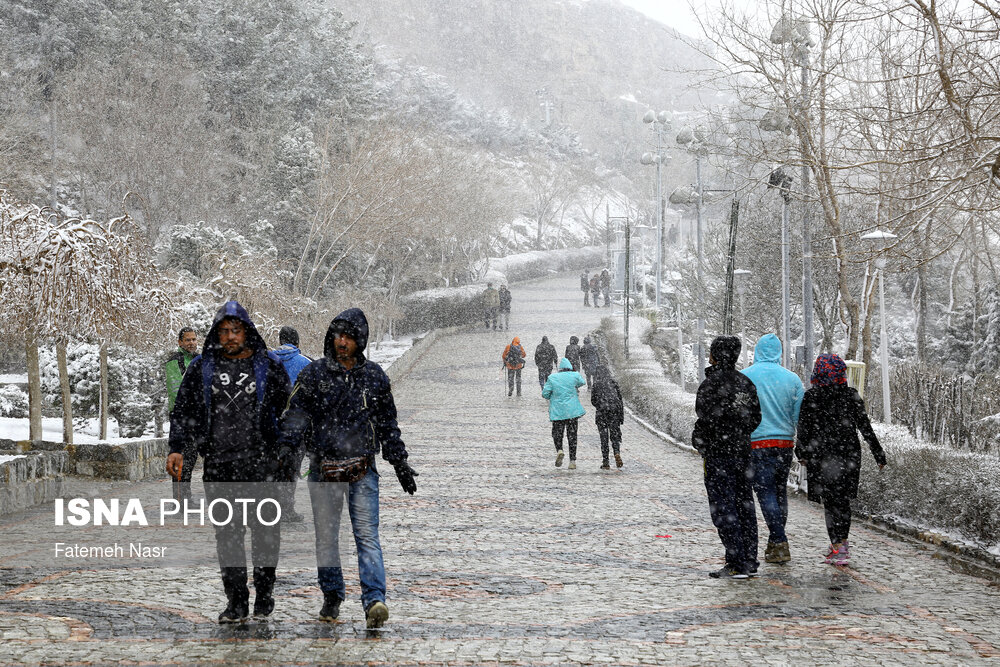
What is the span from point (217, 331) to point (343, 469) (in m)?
0.96

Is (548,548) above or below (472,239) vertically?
below

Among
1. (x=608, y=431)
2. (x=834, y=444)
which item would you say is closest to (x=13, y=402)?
(x=608, y=431)

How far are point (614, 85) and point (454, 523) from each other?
157350mm

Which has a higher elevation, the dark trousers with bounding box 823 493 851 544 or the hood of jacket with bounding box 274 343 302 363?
the hood of jacket with bounding box 274 343 302 363

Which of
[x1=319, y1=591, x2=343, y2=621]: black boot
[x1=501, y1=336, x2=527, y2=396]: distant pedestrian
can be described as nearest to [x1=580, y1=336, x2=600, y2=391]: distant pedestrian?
[x1=501, y1=336, x2=527, y2=396]: distant pedestrian

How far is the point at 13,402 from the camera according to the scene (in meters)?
23.2

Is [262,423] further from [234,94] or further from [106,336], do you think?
[234,94]

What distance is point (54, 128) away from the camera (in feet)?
117

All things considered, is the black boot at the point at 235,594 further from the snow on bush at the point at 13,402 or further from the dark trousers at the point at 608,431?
the snow on bush at the point at 13,402

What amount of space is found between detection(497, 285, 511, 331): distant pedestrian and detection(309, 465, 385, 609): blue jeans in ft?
125

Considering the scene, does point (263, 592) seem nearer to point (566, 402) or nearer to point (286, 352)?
point (286, 352)

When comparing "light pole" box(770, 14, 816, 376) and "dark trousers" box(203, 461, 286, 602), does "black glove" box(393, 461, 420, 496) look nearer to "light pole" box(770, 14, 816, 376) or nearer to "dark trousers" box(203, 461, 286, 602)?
"dark trousers" box(203, 461, 286, 602)

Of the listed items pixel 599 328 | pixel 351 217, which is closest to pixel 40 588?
pixel 351 217

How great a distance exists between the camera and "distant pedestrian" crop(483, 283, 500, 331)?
43.5 meters
